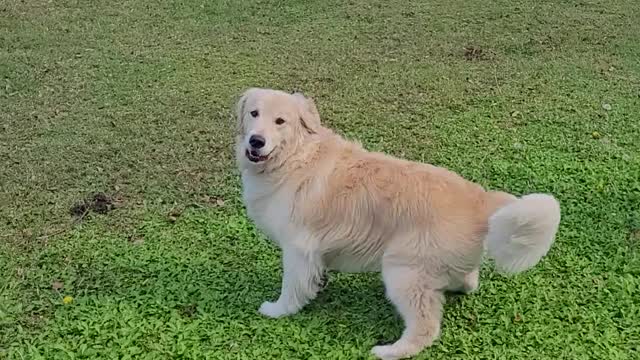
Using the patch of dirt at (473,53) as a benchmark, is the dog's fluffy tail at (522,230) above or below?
above

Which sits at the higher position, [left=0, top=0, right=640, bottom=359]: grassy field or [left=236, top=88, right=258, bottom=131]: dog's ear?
[left=236, top=88, right=258, bottom=131]: dog's ear

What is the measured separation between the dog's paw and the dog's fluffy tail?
0.90 meters

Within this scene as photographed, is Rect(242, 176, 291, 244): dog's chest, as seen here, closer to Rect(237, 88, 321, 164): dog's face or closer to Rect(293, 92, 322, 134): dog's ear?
Rect(237, 88, 321, 164): dog's face

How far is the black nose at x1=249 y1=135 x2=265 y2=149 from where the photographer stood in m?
3.00

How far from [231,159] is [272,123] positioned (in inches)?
59.7

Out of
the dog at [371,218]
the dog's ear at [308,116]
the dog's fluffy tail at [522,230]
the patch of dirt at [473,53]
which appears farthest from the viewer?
the patch of dirt at [473,53]

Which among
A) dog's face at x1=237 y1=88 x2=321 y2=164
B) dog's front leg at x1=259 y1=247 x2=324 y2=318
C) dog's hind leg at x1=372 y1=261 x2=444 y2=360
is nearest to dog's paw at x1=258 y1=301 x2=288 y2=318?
dog's front leg at x1=259 y1=247 x2=324 y2=318

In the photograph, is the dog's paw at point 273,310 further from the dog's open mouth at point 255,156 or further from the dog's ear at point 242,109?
the dog's ear at point 242,109

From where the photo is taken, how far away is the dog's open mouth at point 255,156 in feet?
9.95

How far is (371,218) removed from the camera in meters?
2.98

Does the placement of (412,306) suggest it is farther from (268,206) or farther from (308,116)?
(308,116)

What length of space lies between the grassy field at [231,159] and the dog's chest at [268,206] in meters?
0.38

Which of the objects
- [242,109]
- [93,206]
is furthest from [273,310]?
[93,206]

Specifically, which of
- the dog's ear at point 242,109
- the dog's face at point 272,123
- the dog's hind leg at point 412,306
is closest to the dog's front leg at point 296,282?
the dog's hind leg at point 412,306
